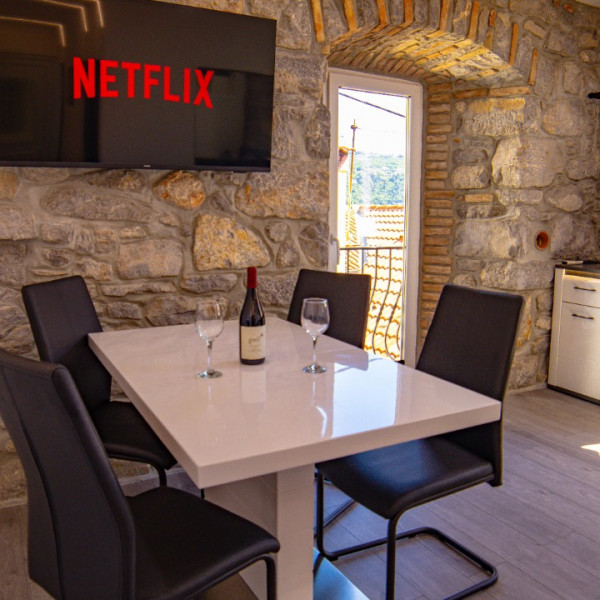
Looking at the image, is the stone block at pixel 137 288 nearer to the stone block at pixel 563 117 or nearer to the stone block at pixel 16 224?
the stone block at pixel 16 224

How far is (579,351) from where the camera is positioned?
3.86 m

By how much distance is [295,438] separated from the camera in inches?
49.2

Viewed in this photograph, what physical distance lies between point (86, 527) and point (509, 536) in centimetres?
173

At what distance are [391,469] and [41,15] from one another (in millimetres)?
2032

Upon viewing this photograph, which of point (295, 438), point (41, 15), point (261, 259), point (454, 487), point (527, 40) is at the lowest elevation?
point (454, 487)

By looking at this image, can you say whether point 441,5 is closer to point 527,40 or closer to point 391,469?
point 527,40

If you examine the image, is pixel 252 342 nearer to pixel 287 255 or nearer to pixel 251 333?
pixel 251 333

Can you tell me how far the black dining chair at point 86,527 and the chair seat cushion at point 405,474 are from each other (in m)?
0.39

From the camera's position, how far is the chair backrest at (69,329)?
77.8 inches

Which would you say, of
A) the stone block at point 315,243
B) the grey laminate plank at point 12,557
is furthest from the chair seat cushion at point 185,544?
the stone block at point 315,243

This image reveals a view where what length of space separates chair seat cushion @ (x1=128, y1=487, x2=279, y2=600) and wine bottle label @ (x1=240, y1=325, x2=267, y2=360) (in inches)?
17.0

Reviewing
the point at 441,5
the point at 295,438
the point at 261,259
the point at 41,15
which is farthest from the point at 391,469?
the point at 441,5

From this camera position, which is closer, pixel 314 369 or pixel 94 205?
pixel 314 369

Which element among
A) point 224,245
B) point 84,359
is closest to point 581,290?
point 224,245
